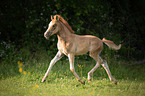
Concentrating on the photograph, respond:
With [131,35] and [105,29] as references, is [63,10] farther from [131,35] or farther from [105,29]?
[131,35]

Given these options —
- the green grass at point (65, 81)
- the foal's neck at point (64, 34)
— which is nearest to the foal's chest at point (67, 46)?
the foal's neck at point (64, 34)

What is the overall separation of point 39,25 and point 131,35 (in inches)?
185

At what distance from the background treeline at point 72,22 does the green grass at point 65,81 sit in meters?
1.36

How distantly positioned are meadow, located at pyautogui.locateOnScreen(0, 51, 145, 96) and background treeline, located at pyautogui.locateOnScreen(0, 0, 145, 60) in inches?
46.7

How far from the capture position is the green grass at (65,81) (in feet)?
19.0

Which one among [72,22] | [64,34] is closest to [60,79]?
[64,34]

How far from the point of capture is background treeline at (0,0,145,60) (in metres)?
10.3

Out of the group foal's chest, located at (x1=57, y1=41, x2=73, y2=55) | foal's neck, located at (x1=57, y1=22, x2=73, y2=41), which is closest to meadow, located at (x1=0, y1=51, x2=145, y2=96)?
foal's chest, located at (x1=57, y1=41, x2=73, y2=55)

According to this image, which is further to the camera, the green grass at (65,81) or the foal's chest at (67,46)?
the foal's chest at (67,46)

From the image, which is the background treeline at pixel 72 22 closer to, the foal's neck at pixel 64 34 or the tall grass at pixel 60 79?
the tall grass at pixel 60 79

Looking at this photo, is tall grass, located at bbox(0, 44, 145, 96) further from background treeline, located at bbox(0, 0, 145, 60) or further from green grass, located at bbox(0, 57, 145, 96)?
background treeline, located at bbox(0, 0, 145, 60)

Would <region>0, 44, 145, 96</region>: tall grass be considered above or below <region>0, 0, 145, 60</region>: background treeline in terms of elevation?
below

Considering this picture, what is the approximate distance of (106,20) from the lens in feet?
35.4

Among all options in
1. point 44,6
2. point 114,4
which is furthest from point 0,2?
point 114,4
